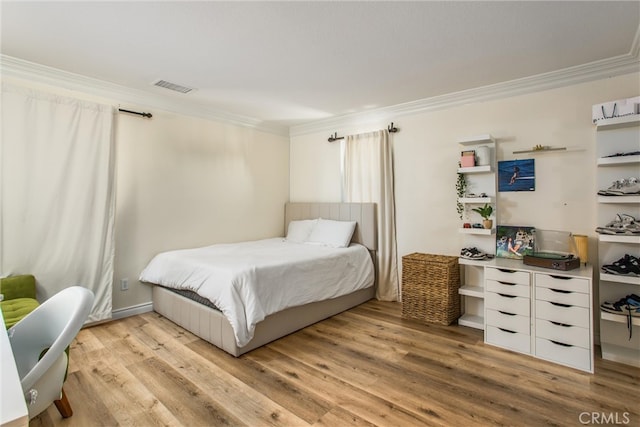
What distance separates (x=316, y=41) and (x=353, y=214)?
7.61ft

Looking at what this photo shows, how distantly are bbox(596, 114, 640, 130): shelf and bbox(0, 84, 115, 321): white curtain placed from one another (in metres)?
4.34

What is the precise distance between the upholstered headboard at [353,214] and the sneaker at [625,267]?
2.19 metres

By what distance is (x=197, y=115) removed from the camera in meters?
3.92

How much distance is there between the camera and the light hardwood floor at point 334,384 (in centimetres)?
183

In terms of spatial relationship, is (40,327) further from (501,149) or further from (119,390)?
(501,149)

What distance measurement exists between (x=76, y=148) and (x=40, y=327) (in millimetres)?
1996

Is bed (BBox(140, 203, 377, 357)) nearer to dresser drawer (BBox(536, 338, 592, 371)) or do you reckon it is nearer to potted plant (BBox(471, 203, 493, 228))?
potted plant (BBox(471, 203, 493, 228))

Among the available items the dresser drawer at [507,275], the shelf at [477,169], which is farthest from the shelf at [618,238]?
the shelf at [477,169]

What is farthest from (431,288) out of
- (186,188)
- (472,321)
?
(186,188)

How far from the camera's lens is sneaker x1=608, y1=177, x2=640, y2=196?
8.09 ft

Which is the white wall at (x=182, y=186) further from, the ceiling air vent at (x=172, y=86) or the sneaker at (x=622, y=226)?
the sneaker at (x=622, y=226)

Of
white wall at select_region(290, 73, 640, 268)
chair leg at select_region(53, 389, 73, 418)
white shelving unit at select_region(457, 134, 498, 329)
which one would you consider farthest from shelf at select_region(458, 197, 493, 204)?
chair leg at select_region(53, 389, 73, 418)

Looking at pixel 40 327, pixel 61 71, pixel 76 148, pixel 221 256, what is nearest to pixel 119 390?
pixel 40 327

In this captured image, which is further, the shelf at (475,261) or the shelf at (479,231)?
the shelf at (479,231)
